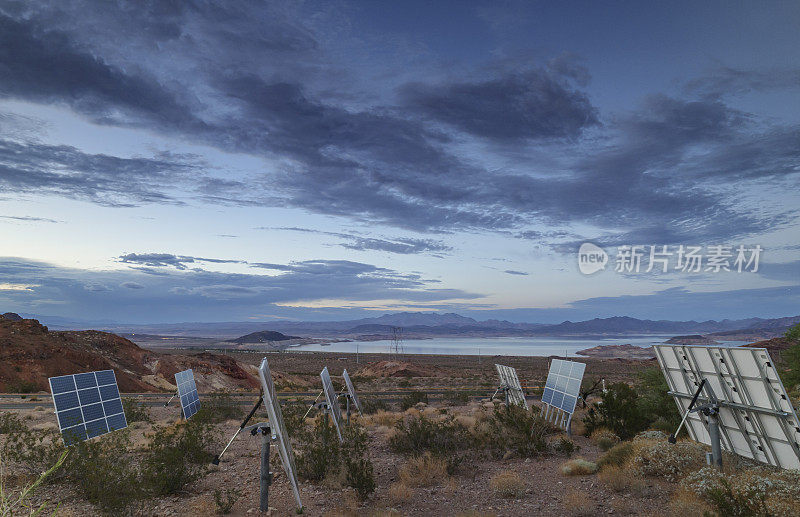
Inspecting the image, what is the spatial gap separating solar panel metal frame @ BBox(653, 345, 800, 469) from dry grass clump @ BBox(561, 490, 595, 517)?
3.80m

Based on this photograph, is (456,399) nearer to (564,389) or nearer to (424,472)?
(564,389)

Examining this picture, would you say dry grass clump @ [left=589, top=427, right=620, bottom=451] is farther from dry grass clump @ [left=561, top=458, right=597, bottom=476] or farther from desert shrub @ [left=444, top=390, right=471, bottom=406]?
desert shrub @ [left=444, top=390, right=471, bottom=406]

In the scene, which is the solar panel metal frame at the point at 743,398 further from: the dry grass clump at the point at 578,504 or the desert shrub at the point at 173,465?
the desert shrub at the point at 173,465

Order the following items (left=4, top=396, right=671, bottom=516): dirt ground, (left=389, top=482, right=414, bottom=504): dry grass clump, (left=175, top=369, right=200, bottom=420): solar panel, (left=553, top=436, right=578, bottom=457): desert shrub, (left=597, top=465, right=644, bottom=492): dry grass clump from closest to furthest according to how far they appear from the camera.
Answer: (left=4, top=396, right=671, bottom=516): dirt ground
(left=597, top=465, right=644, bottom=492): dry grass clump
(left=389, top=482, right=414, bottom=504): dry grass clump
(left=553, top=436, right=578, bottom=457): desert shrub
(left=175, top=369, right=200, bottom=420): solar panel

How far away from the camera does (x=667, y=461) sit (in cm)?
1198

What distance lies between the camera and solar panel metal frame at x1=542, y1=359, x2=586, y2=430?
59.0 feet

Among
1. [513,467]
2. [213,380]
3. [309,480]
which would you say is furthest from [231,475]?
[213,380]

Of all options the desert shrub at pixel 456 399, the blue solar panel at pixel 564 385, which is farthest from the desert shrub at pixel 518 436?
the desert shrub at pixel 456 399

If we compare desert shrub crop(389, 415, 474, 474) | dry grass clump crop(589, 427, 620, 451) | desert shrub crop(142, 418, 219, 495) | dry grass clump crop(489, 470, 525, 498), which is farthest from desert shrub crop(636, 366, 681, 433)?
desert shrub crop(142, 418, 219, 495)

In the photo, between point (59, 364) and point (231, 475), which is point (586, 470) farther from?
point (59, 364)

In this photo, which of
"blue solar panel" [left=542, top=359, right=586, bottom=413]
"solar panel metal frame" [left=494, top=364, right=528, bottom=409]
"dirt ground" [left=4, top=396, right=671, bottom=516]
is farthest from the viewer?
"solar panel metal frame" [left=494, top=364, right=528, bottom=409]

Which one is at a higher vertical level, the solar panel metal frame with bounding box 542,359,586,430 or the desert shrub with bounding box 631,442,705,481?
the solar panel metal frame with bounding box 542,359,586,430

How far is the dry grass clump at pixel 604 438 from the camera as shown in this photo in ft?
52.5

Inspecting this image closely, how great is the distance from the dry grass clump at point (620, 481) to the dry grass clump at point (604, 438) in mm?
4370
